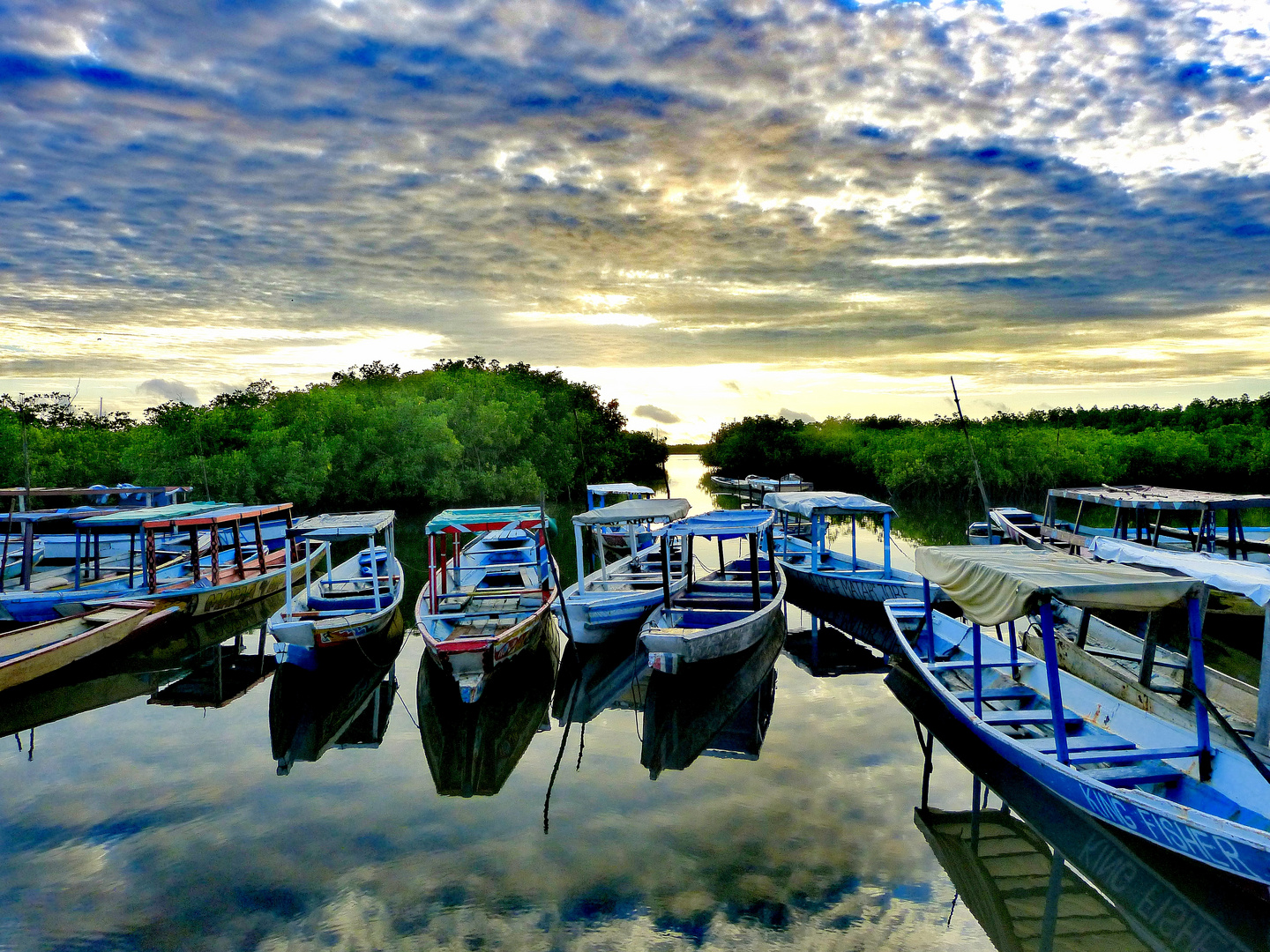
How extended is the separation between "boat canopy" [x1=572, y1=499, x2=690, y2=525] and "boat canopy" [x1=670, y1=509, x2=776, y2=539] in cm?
156

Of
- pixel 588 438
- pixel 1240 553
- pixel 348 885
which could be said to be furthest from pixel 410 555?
pixel 588 438

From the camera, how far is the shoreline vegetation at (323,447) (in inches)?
1417

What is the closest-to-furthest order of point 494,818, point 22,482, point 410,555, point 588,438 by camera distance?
point 494,818 → point 410,555 → point 22,482 → point 588,438

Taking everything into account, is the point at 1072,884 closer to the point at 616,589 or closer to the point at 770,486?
the point at 616,589

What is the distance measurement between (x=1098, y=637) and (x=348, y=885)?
1254cm

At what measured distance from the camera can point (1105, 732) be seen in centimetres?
884

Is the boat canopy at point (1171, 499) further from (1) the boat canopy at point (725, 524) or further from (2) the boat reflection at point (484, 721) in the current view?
(2) the boat reflection at point (484, 721)

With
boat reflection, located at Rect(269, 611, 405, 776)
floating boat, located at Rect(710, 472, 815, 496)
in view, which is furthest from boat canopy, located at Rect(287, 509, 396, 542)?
floating boat, located at Rect(710, 472, 815, 496)

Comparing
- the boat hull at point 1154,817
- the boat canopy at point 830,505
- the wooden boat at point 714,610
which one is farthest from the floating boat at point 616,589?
the boat hull at point 1154,817

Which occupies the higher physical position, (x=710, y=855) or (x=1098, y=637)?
(x=1098, y=637)

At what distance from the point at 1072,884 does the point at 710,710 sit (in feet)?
18.0

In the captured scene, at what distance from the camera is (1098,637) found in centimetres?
1373

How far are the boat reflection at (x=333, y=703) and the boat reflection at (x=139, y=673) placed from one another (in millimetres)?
1048

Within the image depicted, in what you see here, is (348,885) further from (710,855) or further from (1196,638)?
(1196,638)
